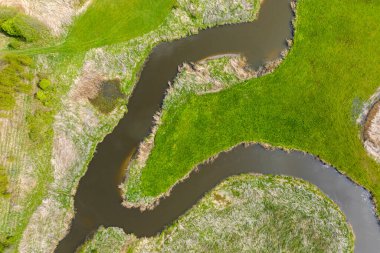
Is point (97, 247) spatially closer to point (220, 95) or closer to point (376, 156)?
point (220, 95)

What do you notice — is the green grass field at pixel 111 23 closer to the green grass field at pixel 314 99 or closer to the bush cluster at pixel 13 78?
the bush cluster at pixel 13 78

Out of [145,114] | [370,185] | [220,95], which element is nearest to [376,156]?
[370,185]

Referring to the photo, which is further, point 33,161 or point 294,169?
point 294,169

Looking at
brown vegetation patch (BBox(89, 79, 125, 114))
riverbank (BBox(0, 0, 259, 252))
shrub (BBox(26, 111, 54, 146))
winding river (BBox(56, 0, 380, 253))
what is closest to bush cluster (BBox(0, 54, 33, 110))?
riverbank (BBox(0, 0, 259, 252))

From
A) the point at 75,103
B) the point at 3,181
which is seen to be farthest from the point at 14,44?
the point at 3,181

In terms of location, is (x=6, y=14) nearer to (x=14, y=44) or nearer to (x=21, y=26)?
(x=21, y=26)

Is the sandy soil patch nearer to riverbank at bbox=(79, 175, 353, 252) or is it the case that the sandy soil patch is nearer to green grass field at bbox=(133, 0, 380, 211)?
green grass field at bbox=(133, 0, 380, 211)
